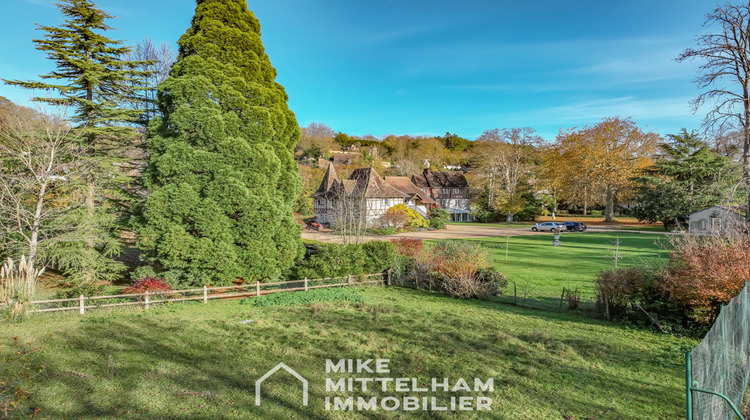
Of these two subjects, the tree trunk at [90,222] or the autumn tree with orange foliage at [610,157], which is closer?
the tree trunk at [90,222]

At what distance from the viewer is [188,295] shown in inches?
512

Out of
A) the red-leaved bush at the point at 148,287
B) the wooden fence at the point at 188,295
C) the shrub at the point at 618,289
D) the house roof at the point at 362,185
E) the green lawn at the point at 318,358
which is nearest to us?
the green lawn at the point at 318,358

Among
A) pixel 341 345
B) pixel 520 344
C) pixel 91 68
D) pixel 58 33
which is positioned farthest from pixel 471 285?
pixel 58 33

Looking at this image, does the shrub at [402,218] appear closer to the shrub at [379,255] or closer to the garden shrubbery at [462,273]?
the shrub at [379,255]

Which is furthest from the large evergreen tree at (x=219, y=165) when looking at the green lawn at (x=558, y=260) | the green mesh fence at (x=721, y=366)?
the green mesh fence at (x=721, y=366)

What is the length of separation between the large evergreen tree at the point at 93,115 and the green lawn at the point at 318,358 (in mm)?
3792

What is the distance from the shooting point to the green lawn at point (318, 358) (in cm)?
534

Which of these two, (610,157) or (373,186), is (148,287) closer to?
(373,186)

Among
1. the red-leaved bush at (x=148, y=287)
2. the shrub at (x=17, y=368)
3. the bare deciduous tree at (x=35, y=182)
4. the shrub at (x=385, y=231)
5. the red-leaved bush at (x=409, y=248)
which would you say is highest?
the bare deciduous tree at (x=35, y=182)

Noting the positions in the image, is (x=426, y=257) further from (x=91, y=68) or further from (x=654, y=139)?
(x=654, y=139)

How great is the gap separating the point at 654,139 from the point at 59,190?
191 feet

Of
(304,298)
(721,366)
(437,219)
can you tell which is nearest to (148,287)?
(304,298)

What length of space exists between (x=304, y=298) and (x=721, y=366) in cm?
1068

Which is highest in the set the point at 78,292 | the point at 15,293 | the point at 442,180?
the point at 442,180
